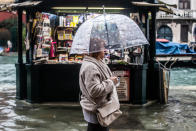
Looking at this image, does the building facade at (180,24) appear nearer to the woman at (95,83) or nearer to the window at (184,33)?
the window at (184,33)

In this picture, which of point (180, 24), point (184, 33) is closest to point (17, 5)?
point (180, 24)

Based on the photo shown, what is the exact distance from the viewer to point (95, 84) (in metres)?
3.38

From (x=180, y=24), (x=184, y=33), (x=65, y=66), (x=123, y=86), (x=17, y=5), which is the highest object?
(x=180, y=24)

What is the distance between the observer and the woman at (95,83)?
3.40 m

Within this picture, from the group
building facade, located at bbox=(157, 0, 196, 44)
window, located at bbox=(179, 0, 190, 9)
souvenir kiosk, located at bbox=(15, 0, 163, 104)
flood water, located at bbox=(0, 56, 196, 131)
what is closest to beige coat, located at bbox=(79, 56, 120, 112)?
flood water, located at bbox=(0, 56, 196, 131)

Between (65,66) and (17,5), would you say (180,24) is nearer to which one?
(65,66)

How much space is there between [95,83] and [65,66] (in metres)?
4.94

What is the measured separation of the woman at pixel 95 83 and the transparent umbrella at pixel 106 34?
7 cm

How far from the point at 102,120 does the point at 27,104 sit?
5.04m

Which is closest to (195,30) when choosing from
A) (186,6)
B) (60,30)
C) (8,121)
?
(186,6)

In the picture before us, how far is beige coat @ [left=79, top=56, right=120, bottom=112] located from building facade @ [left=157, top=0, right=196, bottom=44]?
3889 cm

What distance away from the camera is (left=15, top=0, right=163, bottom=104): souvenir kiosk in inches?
318

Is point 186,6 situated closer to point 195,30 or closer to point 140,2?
point 195,30

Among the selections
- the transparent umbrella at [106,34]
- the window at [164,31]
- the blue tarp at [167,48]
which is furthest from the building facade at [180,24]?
the transparent umbrella at [106,34]
